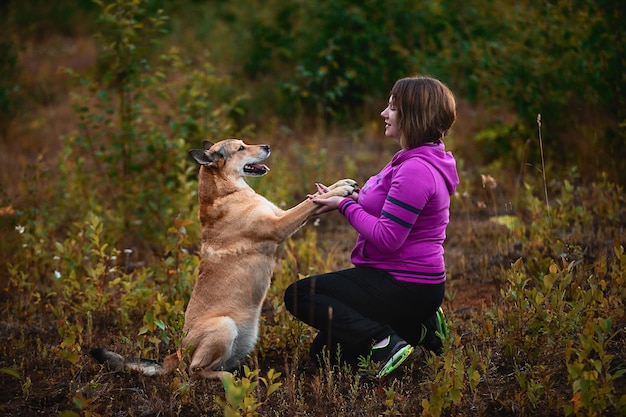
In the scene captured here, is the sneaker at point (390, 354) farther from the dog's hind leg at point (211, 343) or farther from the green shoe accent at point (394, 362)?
the dog's hind leg at point (211, 343)

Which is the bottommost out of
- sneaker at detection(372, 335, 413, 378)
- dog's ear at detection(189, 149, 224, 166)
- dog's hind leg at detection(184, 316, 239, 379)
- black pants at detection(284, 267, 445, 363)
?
dog's hind leg at detection(184, 316, 239, 379)

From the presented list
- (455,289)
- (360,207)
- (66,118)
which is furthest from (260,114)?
→ (360,207)

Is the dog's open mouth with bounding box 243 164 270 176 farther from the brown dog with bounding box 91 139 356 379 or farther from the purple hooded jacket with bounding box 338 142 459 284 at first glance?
the purple hooded jacket with bounding box 338 142 459 284

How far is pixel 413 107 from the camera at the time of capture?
149 inches

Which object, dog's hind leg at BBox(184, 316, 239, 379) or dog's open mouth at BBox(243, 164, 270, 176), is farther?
dog's open mouth at BBox(243, 164, 270, 176)

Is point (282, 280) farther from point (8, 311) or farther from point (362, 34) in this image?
point (362, 34)

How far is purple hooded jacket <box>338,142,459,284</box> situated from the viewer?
3652 millimetres

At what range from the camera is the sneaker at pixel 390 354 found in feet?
12.3

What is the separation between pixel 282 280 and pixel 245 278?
130 cm

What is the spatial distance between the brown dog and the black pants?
497 mm

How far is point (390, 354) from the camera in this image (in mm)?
3787

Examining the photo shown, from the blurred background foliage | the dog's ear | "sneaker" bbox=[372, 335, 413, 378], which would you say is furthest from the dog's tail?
the blurred background foliage

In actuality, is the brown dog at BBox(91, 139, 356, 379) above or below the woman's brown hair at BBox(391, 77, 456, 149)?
below

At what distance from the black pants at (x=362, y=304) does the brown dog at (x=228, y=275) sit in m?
0.50
